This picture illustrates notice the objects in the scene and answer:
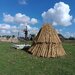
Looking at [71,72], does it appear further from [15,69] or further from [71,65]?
[15,69]

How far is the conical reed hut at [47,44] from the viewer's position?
2190 cm

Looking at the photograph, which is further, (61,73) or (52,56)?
(52,56)

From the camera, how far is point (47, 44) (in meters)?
22.7

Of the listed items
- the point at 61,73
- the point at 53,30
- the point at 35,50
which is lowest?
the point at 61,73

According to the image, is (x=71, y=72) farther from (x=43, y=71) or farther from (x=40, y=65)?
(x=40, y=65)

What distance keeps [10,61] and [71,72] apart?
218 inches

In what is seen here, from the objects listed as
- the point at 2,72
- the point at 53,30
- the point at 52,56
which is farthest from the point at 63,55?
the point at 2,72

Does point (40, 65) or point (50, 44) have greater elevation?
point (50, 44)

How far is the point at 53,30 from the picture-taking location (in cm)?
2412

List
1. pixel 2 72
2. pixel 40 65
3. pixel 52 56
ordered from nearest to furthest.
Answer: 1. pixel 2 72
2. pixel 40 65
3. pixel 52 56

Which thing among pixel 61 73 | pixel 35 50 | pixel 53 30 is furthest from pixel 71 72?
pixel 53 30

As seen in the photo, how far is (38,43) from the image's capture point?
23156mm

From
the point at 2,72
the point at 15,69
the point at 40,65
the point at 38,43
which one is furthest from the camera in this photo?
the point at 38,43

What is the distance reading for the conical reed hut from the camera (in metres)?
21.9
